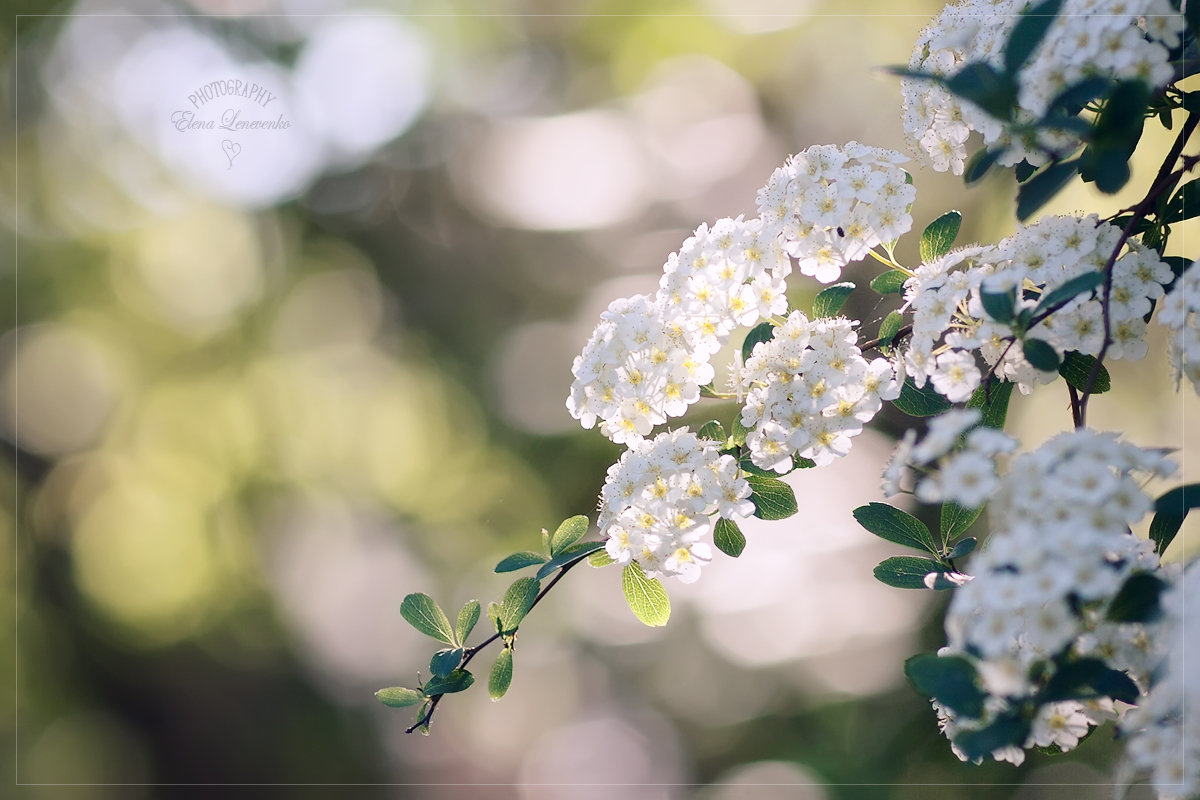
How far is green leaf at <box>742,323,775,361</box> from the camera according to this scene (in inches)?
34.2

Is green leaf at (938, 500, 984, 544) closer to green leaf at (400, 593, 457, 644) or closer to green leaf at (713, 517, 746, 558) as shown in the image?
green leaf at (713, 517, 746, 558)

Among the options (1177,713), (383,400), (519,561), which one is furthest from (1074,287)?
(383,400)

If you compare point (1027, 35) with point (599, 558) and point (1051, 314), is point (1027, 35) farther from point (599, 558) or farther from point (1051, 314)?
point (599, 558)

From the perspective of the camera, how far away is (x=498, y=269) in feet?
14.9

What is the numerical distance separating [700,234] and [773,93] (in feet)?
11.8

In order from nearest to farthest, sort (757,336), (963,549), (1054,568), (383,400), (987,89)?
(1054,568) → (987,89) → (963,549) → (757,336) → (383,400)

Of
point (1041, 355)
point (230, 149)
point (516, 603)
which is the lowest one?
point (230, 149)

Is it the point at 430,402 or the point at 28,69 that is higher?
the point at 28,69

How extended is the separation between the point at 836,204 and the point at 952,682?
1.45ft

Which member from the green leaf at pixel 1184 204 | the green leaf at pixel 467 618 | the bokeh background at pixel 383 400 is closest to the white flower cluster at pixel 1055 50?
the green leaf at pixel 1184 204

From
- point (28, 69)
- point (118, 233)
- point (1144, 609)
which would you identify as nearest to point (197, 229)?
point (118, 233)

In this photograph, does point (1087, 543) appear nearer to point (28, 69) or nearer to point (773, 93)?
point (773, 93)

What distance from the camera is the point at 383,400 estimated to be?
170 inches

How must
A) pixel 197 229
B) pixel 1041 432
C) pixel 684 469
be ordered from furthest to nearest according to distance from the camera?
pixel 197 229, pixel 1041 432, pixel 684 469
